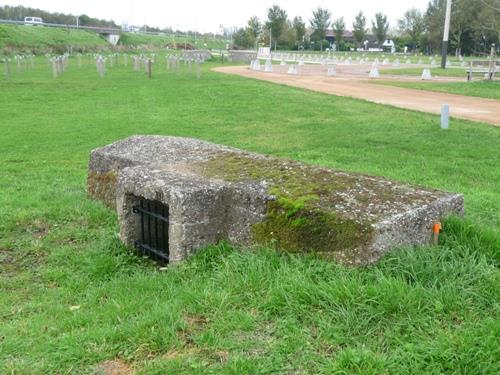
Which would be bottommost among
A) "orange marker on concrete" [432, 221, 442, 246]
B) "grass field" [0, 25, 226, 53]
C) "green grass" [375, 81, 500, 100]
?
"orange marker on concrete" [432, 221, 442, 246]

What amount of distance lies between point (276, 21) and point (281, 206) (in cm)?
8056

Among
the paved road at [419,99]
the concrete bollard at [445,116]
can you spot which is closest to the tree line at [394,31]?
the paved road at [419,99]

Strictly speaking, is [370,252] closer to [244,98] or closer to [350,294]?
[350,294]

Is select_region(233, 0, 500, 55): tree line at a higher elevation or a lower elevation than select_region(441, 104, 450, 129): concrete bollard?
higher

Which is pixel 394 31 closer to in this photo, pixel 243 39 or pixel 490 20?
pixel 243 39

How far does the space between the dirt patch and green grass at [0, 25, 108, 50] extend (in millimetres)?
55373

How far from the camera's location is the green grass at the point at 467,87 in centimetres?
2100

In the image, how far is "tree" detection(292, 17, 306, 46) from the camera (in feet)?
299

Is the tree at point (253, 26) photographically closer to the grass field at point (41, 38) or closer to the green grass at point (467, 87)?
the grass field at point (41, 38)

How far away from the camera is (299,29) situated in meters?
92.3

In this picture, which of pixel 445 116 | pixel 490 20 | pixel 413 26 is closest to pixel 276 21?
pixel 413 26

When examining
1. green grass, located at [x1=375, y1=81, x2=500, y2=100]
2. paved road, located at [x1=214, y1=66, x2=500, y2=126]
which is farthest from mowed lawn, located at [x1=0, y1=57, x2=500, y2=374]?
green grass, located at [x1=375, y1=81, x2=500, y2=100]

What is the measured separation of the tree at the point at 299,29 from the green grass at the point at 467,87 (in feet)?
221

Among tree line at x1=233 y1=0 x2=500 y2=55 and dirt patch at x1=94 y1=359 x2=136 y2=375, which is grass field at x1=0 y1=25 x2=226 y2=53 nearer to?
tree line at x1=233 y1=0 x2=500 y2=55
